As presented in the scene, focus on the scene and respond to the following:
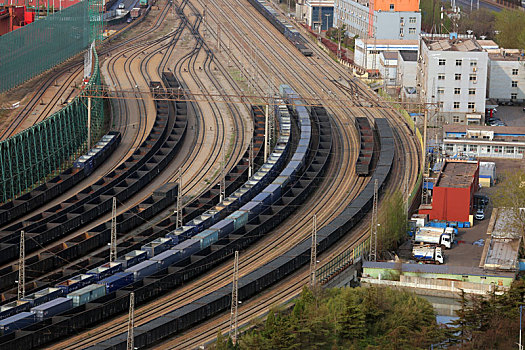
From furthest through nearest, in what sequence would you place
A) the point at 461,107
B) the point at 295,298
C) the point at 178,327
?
the point at 461,107 < the point at 295,298 < the point at 178,327

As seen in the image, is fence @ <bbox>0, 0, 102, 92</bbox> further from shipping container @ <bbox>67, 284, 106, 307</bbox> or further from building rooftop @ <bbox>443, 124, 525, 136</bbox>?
building rooftop @ <bbox>443, 124, 525, 136</bbox>

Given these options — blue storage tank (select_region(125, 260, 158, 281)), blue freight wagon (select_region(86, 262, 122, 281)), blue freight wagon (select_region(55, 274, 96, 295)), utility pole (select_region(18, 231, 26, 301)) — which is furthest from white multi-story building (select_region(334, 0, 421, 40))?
utility pole (select_region(18, 231, 26, 301))

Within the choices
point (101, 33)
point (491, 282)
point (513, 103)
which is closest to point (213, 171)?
point (491, 282)

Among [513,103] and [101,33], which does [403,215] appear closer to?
[513,103]

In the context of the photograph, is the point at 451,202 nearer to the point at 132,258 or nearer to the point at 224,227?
the point at 224,227

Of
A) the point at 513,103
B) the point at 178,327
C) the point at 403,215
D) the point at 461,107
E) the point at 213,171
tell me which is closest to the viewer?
the point at 178,327

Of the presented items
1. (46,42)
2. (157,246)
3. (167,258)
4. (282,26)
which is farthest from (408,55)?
(167,258)
